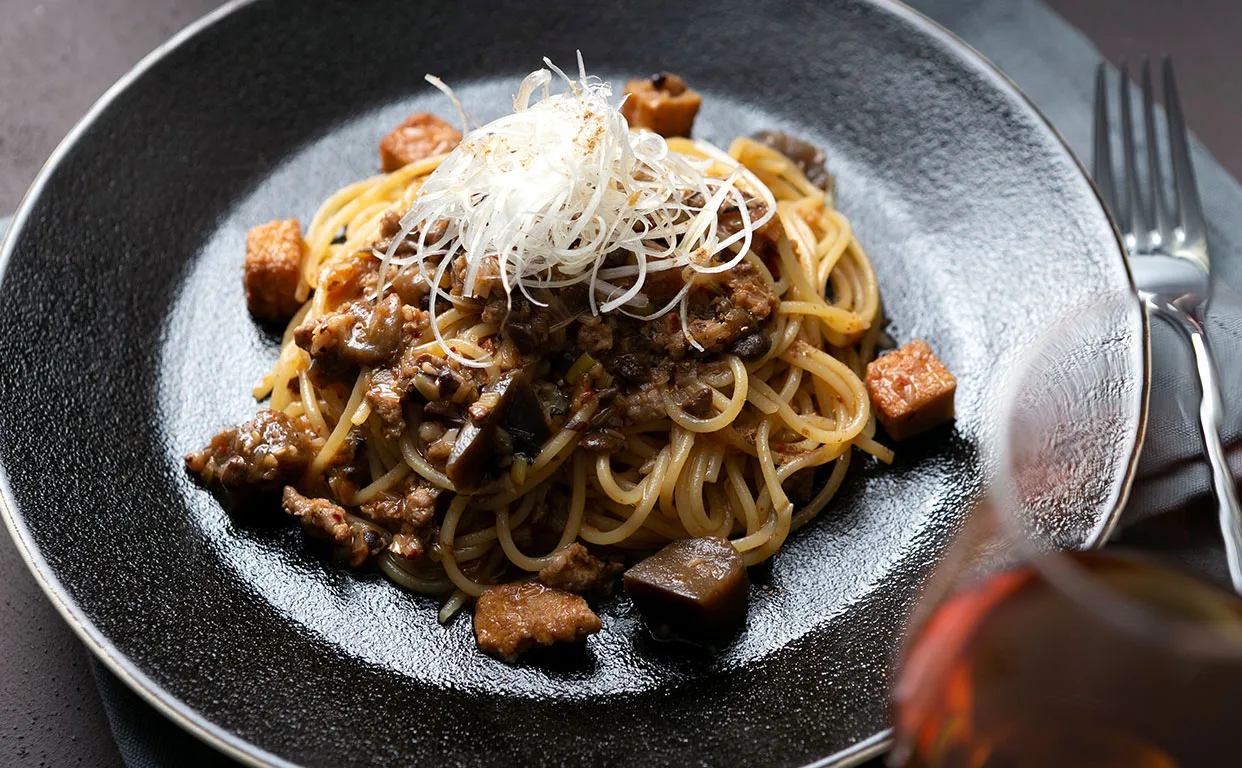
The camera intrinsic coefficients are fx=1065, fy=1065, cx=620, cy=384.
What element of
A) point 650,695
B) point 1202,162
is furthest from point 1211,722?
point 1202,162

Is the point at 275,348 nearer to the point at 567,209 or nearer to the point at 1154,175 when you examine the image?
the point at 567,209

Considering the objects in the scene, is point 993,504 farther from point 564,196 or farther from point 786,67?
point 786,67

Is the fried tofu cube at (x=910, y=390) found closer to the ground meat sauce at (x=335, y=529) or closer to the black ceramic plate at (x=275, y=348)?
the black ceramic plate at (x=275, y=348)

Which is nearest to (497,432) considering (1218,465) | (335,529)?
(335,529)

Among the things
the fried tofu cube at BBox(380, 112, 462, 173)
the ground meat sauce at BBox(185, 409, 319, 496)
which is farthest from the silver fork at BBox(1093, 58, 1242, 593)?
the ground meat sauce at BBox(185, 409, 319, 496)

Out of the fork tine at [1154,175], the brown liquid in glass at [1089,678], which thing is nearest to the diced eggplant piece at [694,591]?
the brown liquid in glass at [1089,678]

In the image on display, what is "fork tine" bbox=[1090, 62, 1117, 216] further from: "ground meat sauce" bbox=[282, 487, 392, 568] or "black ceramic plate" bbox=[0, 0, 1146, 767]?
"ground meat sauce" bbox=[282, 487, 392, 568]
